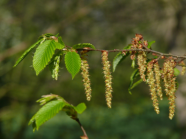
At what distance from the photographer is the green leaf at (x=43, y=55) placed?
3.82ft

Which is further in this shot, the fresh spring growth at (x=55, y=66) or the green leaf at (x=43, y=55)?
the fresh spring growth at (x=55, y=66)

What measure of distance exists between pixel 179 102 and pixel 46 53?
7.39 m

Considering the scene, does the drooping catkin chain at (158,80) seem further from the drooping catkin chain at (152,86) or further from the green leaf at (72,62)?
the green leaf at (72,62)

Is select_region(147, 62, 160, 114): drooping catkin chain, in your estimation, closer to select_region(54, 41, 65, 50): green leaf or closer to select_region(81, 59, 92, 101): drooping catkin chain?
select_region(81, 59, 92, 101): drooping catkin chain

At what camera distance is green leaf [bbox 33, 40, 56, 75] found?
1164 millimetres

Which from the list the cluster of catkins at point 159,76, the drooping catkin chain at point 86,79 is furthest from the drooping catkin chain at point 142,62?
the drooping catkin chain at point 86,79

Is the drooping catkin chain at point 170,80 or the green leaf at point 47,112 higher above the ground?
the drooping catkin chain at point 170,80

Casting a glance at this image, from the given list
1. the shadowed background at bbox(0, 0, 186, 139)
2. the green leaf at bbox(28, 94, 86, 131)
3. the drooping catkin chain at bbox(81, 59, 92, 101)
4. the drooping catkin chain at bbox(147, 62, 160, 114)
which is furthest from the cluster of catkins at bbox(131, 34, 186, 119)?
the shadowed background at bbox(0, 0, 186, 139)

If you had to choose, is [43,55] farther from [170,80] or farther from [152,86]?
[170,80]

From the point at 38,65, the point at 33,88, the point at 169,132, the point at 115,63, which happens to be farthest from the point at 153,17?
the point at 38,65

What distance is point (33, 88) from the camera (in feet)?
19.9

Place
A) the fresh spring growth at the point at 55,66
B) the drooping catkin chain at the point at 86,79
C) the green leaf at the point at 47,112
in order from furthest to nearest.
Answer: the fresh spring growth at the point at 55,66, the drooping catkin chain at the point at 86,79, the green leaf at the point at 47,112

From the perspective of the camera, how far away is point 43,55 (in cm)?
118

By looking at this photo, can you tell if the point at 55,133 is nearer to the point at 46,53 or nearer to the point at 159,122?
the point at 159,122
